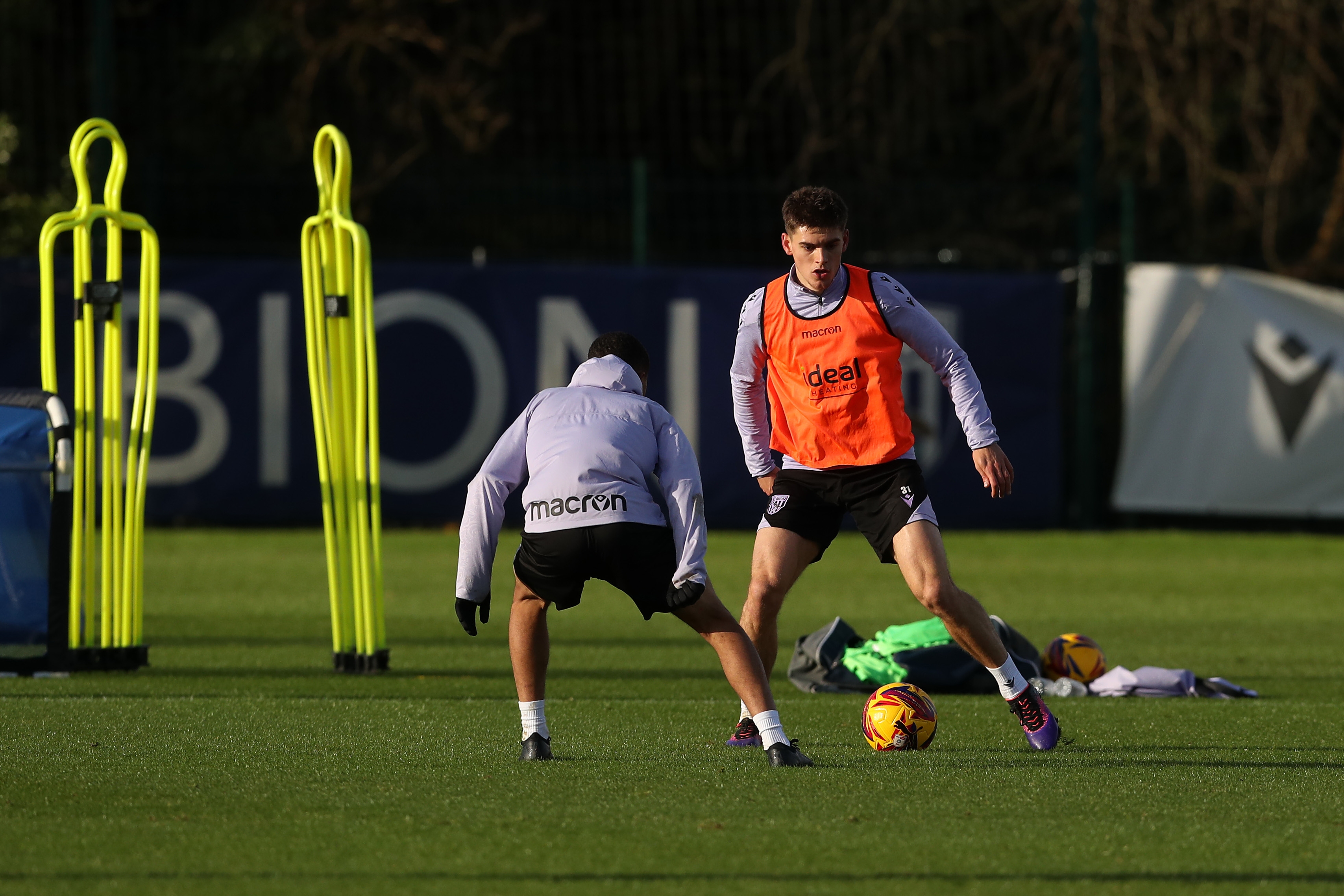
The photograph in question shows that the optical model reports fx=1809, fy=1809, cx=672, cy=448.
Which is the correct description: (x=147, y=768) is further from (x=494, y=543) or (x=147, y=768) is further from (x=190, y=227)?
(x=190, y=227)

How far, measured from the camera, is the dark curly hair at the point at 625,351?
6.12 metres

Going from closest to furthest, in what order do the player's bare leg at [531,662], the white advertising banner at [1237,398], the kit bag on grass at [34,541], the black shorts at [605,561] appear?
the black shorts at [605,561] → the player's bare leg at [531,662] → the kit bag on grass at [34,541] → the white advertising banner at [1237,398]

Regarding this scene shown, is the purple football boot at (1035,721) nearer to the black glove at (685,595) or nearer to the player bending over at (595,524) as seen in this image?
the player bending over at (595,524)

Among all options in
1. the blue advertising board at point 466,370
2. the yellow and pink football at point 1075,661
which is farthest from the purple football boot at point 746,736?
Answer: the blue advertising board at point 466,370

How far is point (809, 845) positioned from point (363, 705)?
10.3 feet

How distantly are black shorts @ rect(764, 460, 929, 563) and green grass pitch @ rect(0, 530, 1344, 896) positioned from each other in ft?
2.58

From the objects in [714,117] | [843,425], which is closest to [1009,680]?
[843,425]

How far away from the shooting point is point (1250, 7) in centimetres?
1920

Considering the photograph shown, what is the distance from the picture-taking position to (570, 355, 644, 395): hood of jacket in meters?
6.05

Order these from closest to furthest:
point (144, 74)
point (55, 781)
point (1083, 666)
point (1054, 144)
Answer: point (55, 781) → point (1083, 666) → point (144, 74) → point (1054, 144)

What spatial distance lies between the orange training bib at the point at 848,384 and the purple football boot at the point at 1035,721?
97 cm

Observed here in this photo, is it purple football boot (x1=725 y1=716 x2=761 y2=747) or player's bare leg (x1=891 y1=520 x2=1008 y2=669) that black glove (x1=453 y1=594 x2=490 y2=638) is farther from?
player's bare leg (x1=891 y1=520 x2=1008 y2=669)


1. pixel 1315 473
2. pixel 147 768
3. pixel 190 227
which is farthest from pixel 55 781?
pixel 1315 473

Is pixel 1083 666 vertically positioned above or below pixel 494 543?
below
